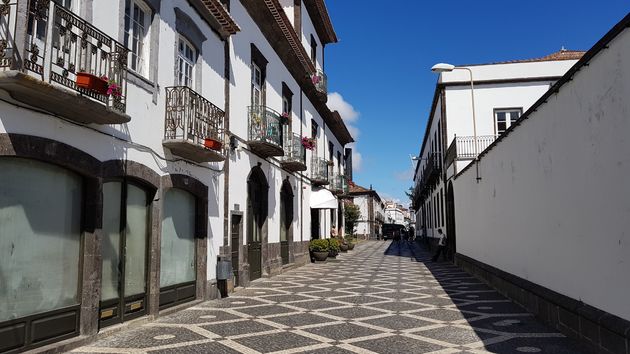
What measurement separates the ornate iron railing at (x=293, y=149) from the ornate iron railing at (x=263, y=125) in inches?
82.7

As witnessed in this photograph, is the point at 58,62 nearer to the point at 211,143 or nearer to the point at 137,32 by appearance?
the point at 137,32

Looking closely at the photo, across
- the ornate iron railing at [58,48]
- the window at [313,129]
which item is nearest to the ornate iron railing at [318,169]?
the window at [313,129]

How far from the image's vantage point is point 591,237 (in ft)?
17.7

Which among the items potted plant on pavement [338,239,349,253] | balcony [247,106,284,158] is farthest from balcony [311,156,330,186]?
balcony [247,106,284,158]

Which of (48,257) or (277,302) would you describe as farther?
(277,302)

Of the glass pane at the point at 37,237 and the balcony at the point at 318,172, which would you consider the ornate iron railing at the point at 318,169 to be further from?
the glass pane at the point at 37,237

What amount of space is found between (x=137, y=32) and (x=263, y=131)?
5.15 meters

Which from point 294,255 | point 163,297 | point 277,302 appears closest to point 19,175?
point 163,297

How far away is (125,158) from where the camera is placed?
6.89 metres

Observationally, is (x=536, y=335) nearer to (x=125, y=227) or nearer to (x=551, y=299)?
(x=551, y=299)

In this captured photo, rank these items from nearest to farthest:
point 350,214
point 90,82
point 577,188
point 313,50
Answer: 1. point 90,82
2. point 577,188
3. point 313,50
4. point 350,214

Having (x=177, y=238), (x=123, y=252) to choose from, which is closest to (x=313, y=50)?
(x=177, y=238)

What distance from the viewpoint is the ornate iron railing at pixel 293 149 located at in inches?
606

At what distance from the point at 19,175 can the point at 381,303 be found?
6.46m
